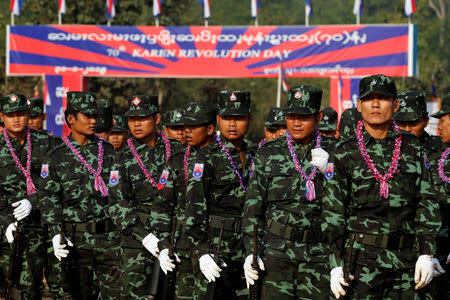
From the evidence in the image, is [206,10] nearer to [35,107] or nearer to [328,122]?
[35,107]

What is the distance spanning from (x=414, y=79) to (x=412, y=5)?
2422 centimetres

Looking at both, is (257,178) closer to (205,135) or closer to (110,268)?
(205,135)

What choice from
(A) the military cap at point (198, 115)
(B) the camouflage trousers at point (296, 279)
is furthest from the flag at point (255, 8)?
(B) the camouflage trousers at point (296, 279)

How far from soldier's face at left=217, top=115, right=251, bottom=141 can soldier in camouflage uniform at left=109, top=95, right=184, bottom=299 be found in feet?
2.98

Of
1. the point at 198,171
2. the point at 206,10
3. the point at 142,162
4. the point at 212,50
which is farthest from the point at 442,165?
the point at 206,10

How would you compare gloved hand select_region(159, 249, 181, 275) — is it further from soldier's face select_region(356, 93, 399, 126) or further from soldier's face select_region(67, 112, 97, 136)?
soldier's face select_region(356, 93, 399, 126)

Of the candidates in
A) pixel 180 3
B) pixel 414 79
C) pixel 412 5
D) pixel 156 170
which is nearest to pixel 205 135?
pixel 156 170

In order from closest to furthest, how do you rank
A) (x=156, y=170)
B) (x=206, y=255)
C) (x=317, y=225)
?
(x=317, y=225)
(x=206, y=255)
(x=156, y=170)

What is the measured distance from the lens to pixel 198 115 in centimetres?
812

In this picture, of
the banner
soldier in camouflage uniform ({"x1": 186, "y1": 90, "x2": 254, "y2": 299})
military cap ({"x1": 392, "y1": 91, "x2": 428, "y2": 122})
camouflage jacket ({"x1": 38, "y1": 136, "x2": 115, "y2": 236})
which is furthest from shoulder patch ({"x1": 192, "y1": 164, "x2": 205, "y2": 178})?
the banner

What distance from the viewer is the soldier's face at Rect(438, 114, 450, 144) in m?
8.23

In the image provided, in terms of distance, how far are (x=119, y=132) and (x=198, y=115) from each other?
382 centimetres

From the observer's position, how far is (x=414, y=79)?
51.0 metres

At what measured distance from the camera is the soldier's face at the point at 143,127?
9.08 m
